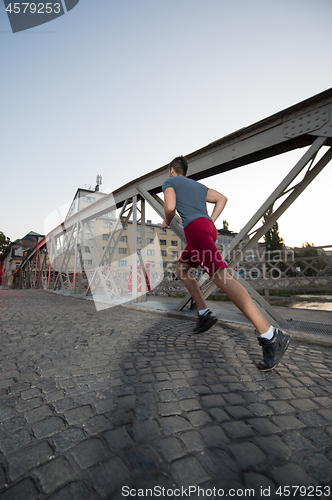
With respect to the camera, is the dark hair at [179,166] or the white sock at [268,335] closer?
the white sock at [268,335]

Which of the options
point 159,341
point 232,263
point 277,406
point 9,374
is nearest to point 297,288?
point 232,263

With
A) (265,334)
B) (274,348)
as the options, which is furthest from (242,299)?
(274,348)

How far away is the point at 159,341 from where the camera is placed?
313cm

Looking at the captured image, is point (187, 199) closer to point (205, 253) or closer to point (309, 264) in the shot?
point (205, 253)

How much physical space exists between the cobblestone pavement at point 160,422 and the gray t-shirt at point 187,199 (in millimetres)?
1501

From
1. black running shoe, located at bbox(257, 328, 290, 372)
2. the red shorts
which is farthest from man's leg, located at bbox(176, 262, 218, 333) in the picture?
black running shoe, located at bbox(257, 328, 290, 372)

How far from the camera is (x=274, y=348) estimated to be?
2.09m

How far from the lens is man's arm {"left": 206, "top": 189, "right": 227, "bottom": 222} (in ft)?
9.23

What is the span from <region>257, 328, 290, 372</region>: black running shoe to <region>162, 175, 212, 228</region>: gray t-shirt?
132cm

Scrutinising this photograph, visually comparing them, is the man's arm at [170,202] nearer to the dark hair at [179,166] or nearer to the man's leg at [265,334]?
the dark hair at [179,166]

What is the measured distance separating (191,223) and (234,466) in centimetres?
195

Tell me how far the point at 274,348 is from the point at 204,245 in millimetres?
1107

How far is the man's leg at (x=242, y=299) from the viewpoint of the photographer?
6.95 feet

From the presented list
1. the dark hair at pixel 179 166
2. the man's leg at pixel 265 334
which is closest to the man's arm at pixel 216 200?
the dark hair at pixel 179 166
